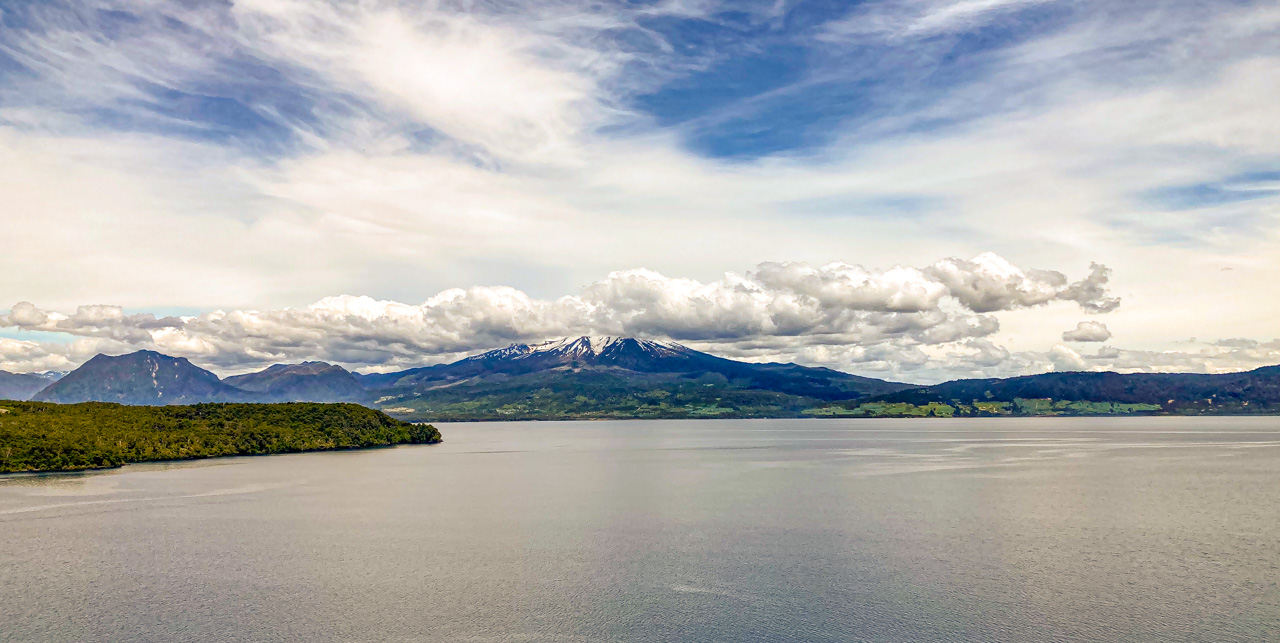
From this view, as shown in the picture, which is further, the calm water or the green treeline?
the green treeline

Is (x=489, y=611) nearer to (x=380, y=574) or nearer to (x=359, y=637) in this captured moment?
(x=359, y=637)

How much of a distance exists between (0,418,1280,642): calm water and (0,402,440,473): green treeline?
87.3ft

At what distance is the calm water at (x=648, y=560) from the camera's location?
1513 inches

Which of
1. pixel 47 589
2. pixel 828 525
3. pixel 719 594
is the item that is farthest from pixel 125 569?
pixel 828 525

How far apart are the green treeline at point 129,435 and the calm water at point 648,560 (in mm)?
26616

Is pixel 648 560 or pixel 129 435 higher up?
pixel 129 435

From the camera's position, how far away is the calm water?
38.4 m

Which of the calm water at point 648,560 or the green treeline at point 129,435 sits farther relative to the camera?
the green treeline at point 129,435

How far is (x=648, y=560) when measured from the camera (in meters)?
53.6

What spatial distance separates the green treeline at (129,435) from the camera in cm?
12850

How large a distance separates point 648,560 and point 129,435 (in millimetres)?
143626

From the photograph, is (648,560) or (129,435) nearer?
(648,560)

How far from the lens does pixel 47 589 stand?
45.1m

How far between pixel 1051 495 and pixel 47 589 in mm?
96267
